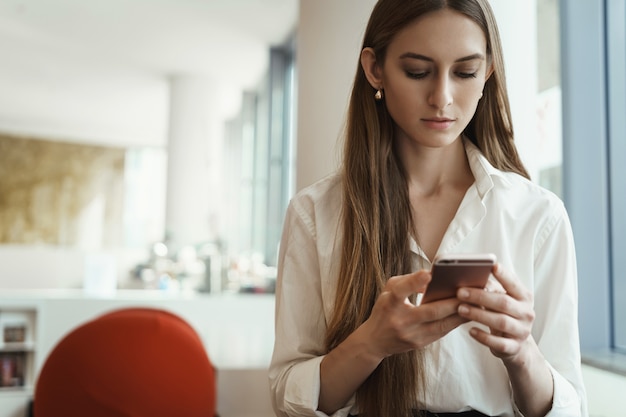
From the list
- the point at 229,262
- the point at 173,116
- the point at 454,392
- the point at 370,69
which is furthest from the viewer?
the point at 173,116

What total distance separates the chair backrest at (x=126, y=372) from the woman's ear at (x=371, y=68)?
109cm

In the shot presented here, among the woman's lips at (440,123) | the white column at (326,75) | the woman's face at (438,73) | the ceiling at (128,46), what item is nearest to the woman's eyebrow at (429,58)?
the woman's face at (438,73)

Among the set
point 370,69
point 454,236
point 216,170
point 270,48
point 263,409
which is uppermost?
point 270,48

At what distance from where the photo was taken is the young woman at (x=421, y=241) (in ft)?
3.76

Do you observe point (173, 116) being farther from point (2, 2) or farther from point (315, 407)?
point (315, 407)

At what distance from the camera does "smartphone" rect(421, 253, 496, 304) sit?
86cm

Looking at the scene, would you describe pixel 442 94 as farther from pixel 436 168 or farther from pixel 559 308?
pixel 559 308

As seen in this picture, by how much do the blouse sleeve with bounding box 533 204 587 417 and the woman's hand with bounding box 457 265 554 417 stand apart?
9cm

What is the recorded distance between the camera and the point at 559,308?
117 cm

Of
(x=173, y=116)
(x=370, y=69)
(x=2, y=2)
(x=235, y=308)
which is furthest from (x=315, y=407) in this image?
(x=173, y=116)

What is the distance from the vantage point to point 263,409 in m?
2.43

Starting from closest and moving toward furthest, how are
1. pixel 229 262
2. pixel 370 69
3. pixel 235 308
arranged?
pixel 370 69 < pixel 235 308 < pixel 229 262

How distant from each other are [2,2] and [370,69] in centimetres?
635

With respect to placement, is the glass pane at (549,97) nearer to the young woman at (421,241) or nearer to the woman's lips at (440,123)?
the young woman at (421,241)
